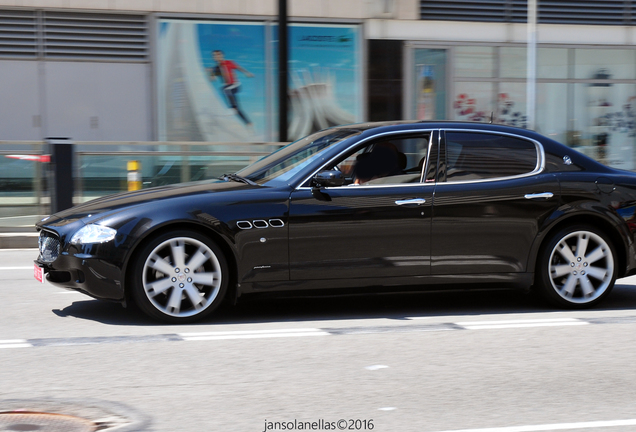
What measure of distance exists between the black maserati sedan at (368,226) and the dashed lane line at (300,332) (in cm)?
34

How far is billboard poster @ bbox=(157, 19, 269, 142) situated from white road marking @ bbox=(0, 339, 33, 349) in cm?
1204

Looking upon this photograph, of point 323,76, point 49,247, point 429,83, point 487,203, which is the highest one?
point 323,76

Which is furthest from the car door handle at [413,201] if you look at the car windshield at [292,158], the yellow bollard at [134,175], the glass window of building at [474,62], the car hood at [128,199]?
the glass window of building at [474,62]

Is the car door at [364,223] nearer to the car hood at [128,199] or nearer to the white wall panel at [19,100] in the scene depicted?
the car hood at [128,199]

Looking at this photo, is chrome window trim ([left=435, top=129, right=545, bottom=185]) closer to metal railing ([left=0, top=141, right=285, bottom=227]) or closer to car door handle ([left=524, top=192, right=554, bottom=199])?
car door handle ([left=524, top=192, right=554, bottom=199])

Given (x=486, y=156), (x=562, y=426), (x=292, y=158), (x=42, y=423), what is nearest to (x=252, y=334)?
(x=292, y=158)

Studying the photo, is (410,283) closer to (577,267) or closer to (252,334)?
(252,334)

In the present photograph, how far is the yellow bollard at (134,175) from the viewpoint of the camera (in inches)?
464

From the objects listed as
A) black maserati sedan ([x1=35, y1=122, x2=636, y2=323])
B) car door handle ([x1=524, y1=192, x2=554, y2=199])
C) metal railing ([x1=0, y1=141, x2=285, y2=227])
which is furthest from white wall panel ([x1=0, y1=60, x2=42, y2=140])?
car door handle ([x1=524, y1=192, x2=554, y2=199])

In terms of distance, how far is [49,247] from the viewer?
249 inches

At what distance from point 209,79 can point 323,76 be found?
2.37 metres

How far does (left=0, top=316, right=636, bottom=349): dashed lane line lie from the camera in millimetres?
5648

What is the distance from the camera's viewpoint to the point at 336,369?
4969 millimetres

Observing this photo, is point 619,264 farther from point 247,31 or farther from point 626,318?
point 247,31
